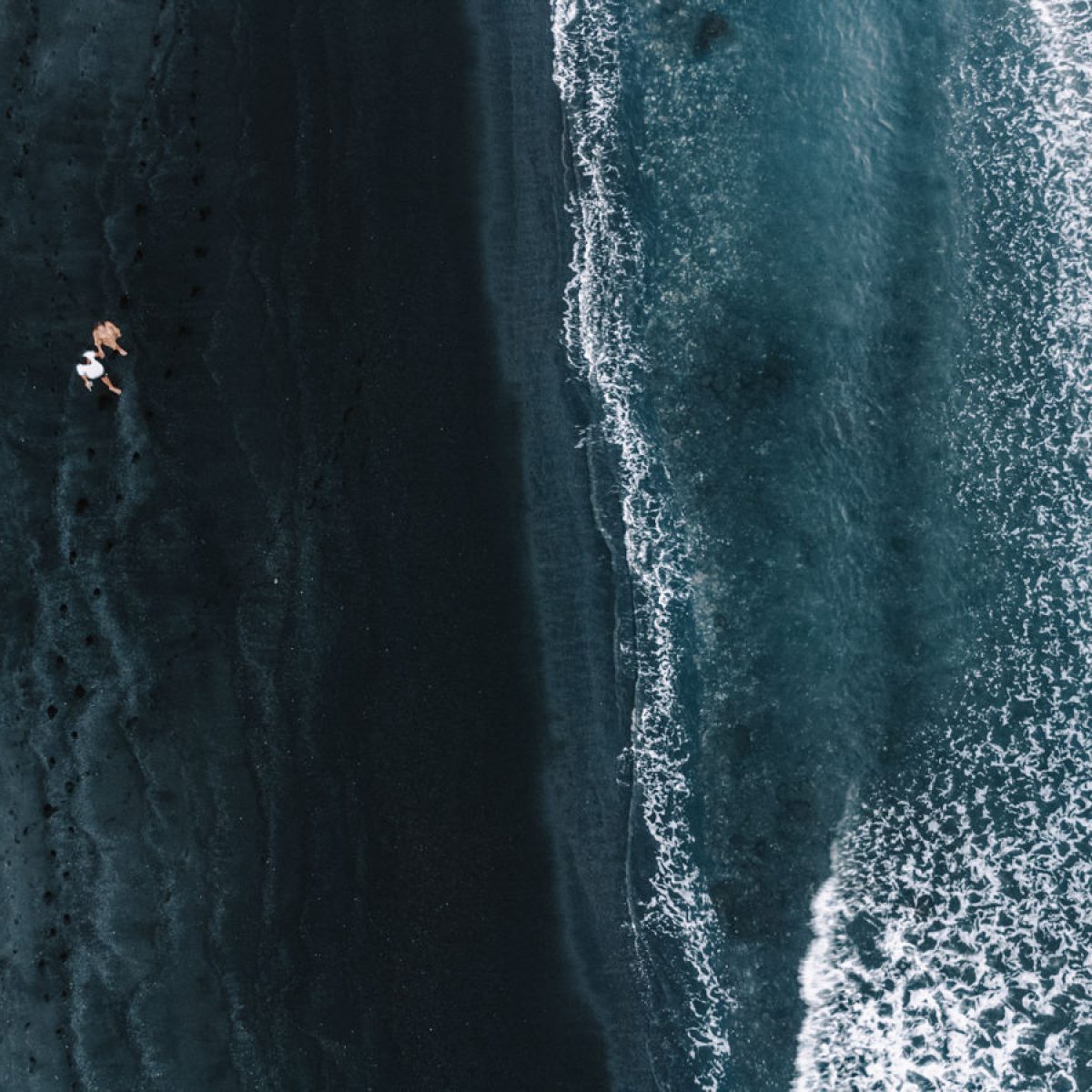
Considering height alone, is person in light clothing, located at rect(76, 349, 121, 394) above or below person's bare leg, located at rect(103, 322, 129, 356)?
below

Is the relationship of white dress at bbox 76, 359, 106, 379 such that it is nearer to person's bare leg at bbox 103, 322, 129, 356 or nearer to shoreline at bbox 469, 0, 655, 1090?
person's bare leg at bbox 103, 322, 129, 356

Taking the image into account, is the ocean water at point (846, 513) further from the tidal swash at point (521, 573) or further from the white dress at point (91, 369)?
the white dress at point (91, 369)

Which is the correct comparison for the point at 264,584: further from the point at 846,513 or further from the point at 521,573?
the point at 846,513

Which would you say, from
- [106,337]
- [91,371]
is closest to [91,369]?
[91,371]

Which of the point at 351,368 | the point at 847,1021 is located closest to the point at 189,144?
the point at 351,368

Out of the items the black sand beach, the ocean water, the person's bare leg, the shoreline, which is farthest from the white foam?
the person's bare leg

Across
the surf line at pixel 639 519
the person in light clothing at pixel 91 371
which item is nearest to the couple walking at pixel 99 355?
the person in light clothing at pixel 91 371

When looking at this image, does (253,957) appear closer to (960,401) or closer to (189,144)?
(189,144)
